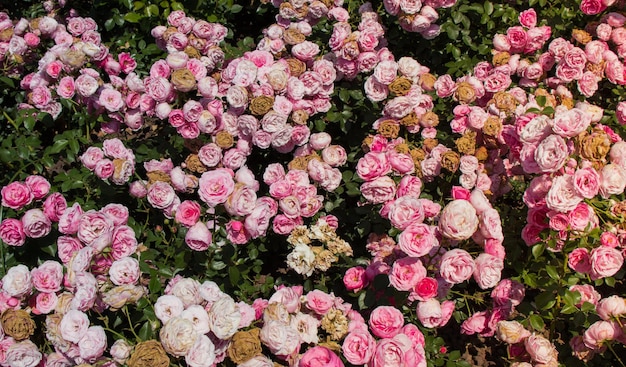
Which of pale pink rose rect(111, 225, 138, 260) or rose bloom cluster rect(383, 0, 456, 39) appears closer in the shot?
pale pink rose rect(111, 225, 138, 260)

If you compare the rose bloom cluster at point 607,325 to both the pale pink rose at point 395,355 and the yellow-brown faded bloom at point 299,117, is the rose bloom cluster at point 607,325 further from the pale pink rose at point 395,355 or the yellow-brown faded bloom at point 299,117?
the yellow-brown faded bloom at point 299,117

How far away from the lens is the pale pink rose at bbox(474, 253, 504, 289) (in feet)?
6.10

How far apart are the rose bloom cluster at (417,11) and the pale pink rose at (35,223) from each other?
2045mm

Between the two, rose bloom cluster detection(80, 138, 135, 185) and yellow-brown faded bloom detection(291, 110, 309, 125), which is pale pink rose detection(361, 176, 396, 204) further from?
rose bloom cluster detection(80, 138, 135, 185)

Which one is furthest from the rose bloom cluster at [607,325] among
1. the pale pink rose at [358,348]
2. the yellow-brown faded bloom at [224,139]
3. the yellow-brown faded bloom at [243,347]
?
the yellow-brown faded bloom at [224,139]

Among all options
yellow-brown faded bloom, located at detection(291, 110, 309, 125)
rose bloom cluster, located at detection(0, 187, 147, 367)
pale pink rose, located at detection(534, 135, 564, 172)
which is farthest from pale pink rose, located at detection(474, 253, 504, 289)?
rose bloom cluster, located at detection(0, 187, 147, 367)

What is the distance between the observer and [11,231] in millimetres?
2043

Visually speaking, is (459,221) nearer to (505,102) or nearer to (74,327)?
(505,102)

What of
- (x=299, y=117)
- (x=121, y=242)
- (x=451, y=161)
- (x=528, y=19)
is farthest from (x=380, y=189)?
(x=528, y=19)

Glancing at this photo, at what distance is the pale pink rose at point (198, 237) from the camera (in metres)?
2.17

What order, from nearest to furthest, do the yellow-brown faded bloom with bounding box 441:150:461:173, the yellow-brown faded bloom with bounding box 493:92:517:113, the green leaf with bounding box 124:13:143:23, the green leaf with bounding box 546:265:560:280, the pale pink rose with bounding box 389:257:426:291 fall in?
the pale pink rose with bounding box 389:257:426:291
the green leaf with bounding box 546:265:560:280
the yellow-brown faded bloom with bounding box 441:150:461:173
the yellow-brown faded bloom with bounding box 493:92:517:113
the green leaf with bounding box 124:13:143:23

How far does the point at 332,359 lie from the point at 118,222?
1.04 m

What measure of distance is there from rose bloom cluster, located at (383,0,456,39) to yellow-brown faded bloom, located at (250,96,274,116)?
943 millimetres

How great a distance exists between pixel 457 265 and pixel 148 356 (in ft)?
3.59
